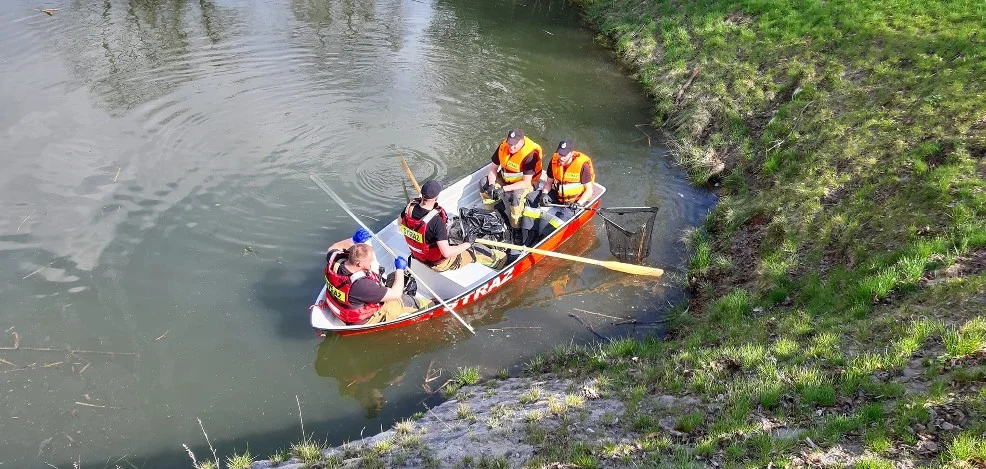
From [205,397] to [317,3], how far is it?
1888cm

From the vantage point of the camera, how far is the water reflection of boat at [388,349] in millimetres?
8852

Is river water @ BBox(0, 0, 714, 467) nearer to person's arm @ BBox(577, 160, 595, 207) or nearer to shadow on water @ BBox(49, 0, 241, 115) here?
shadow on water @ BBox(49, 0, 241, 115)

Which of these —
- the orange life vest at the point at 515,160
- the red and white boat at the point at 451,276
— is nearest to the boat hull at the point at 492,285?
→ the red and white boat at the point at 451,276

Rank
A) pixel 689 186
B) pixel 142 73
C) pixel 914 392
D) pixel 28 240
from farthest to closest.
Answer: pixel 142 73 → pixel 689 186 → pixel 28 240 → pixel 914 392

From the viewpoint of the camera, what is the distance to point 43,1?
2017 centimetres

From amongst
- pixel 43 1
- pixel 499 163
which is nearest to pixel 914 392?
pixel 499 163

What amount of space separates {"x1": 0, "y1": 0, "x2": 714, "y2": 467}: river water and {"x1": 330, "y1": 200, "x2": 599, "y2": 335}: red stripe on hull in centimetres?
20

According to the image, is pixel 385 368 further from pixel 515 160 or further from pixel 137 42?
pixel 137 42

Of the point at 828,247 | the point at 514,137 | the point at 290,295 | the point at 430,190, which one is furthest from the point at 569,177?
the point at 290,295

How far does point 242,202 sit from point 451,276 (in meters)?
5.12

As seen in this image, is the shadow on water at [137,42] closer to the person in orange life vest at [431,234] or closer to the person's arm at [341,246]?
the person's arm at [341,246]

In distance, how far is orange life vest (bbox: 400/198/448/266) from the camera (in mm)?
9719

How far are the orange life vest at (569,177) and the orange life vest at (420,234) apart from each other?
10.2 feet

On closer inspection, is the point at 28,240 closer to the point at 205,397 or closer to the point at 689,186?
the point at 205,397
